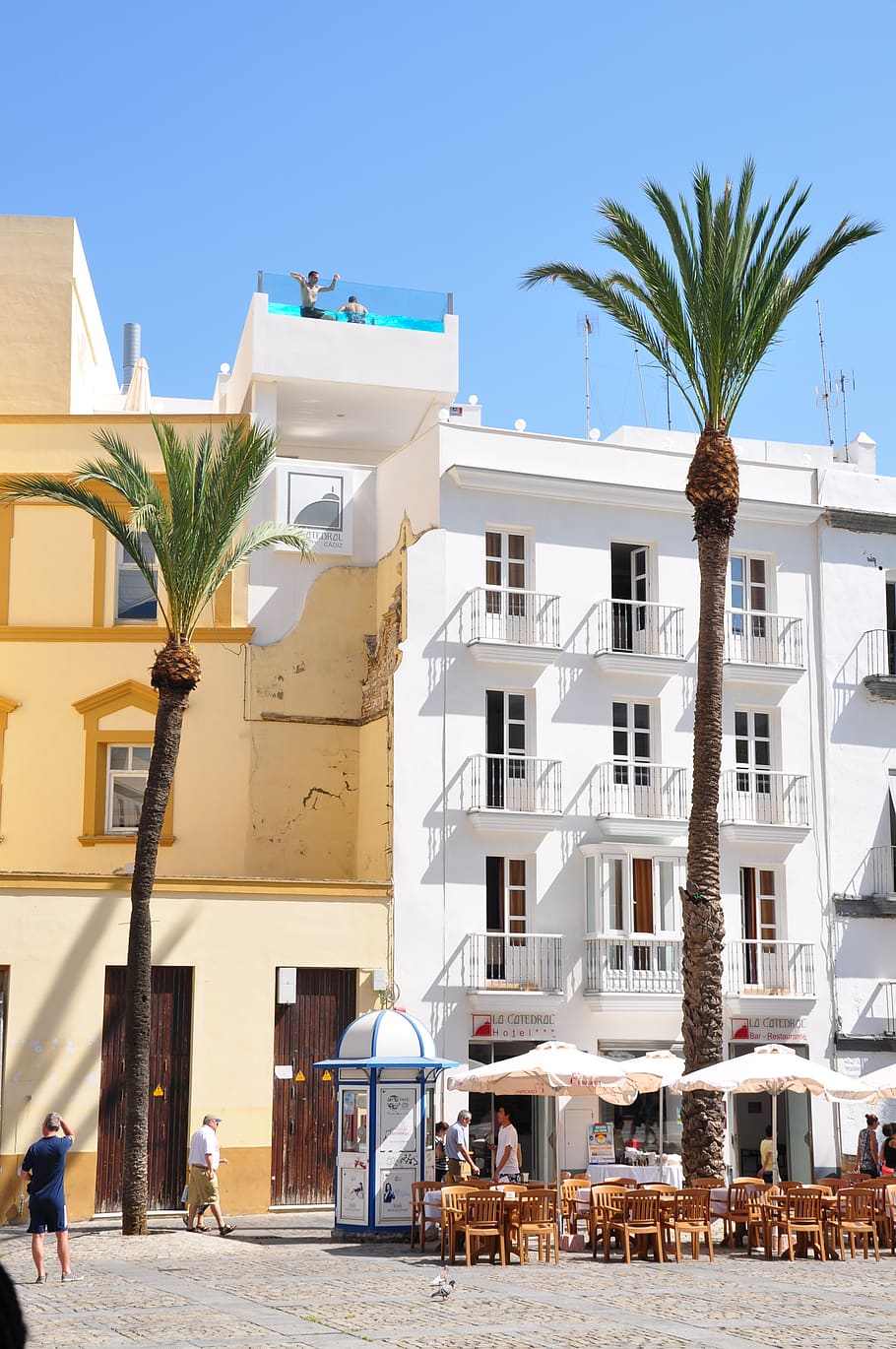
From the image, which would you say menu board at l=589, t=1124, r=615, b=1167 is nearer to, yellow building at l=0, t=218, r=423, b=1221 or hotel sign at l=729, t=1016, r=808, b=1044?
hotel sign at l=729, t=1016, r=808, b=1044

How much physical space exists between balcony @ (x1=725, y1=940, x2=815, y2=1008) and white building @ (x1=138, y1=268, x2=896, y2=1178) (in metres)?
0.07

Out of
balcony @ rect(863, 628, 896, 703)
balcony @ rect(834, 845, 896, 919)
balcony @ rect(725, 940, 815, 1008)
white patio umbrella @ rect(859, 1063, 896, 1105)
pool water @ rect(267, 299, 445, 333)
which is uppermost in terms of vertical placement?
pool water @ rect(267, 299, 445, 333)

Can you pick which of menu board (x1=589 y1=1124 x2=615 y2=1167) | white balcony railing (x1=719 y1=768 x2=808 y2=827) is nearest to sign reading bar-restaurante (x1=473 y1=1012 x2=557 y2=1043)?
menu board (x1=589 y1=1124 x2=615 y2=1167)

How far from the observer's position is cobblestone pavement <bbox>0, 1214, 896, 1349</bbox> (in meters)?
13.1

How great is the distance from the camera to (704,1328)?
1377 centimetres

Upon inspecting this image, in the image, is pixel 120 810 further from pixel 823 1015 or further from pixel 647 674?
pixel 823 1015

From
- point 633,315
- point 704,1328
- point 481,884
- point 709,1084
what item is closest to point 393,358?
point 633,315

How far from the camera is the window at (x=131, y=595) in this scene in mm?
32375

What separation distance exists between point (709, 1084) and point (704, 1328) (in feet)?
27.0

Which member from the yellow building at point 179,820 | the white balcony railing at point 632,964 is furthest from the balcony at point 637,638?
the white balcony railing at point 632,964

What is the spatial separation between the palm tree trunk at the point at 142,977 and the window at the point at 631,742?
10.4 m

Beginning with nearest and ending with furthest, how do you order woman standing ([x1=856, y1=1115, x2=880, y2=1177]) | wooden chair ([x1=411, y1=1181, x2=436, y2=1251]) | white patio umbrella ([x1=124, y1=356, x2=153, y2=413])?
wooden chair ([x1=411, y1=1181, x2=436, y2=1251]) < woman standing ([x1=856, y1=1115, x2=880, y2=1177]) < white patio umbrella ([x1=124, y1=356, x2=153, y2=413])

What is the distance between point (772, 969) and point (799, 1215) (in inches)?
438

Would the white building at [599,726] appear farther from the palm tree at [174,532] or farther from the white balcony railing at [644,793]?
the palm tree at [174,532]
